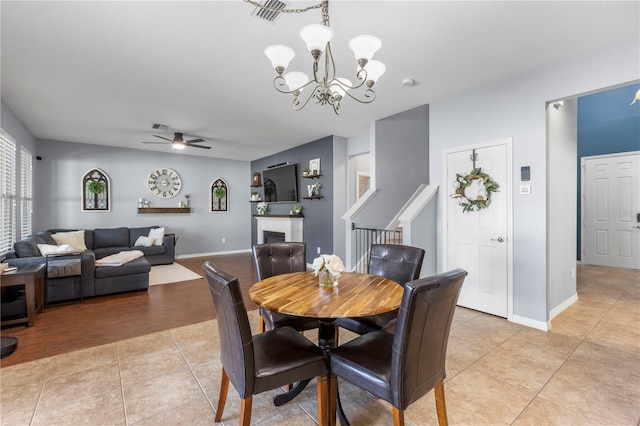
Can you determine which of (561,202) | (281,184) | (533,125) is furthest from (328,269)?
(281,184)

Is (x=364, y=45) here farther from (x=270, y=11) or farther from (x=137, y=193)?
(x=137, y=193)

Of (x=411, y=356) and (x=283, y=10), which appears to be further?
(x=283, y=10)

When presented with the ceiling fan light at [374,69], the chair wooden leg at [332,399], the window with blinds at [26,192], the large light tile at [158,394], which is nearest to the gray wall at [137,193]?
the window with blinds at [26,192]

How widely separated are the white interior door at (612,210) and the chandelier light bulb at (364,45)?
6487 mm

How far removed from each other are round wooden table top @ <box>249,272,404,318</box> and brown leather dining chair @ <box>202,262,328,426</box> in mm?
215

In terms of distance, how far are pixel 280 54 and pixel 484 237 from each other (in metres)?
3.00

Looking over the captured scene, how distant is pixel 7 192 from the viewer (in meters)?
3.96

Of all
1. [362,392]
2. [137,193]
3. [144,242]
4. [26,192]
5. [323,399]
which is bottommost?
[362,392]

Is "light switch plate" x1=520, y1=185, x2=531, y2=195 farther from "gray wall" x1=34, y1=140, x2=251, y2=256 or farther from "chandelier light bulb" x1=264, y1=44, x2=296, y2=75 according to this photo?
"gray wall" x1=34, y1=140, x2=251, y2=256

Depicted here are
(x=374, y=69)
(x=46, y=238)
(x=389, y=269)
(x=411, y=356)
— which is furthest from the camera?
Result: (x=46, y=238)

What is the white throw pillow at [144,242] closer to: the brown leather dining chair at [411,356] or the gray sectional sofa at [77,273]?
the gray sectional sofa at [77,273]

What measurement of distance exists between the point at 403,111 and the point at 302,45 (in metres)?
2.27

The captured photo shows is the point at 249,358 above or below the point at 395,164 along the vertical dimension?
below

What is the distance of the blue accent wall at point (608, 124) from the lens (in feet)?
17.4
